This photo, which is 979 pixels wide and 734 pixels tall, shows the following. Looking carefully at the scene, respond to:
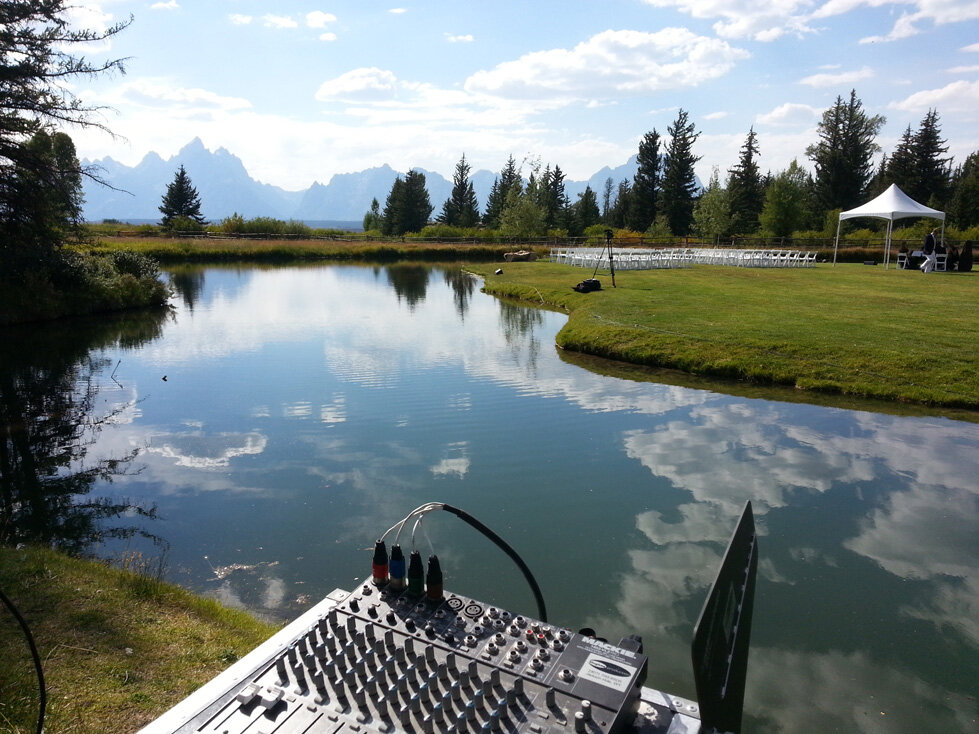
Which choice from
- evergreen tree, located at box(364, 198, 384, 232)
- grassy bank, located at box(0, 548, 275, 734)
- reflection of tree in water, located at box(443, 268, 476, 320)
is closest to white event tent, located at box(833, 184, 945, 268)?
reflection of tree in water, located at box(443, 268, 476, 320)

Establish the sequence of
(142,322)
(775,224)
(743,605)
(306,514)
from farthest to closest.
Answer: (775,224), (142,322), (306,514), (743,605)

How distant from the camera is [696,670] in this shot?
2129mm

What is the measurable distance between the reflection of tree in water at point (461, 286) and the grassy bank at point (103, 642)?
18.9 metres

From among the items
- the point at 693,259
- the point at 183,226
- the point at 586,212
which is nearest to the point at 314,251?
the point at 183,226

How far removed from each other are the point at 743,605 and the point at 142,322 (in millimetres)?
25202

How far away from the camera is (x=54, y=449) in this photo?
10.5 metres

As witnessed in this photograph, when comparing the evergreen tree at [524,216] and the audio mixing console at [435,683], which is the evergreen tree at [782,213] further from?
the audio mixing console at [435,683]

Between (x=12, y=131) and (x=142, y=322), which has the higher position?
(x=12, y=131)

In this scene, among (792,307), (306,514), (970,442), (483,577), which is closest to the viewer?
(483,577)

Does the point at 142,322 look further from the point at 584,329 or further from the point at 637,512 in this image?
the point at 637,512

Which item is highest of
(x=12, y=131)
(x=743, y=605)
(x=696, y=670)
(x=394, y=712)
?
(x=12, y=131)

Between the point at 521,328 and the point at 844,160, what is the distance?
181 feet

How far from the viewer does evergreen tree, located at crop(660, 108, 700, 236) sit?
67.9 metres

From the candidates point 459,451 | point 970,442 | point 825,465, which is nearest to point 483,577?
point 459,451
